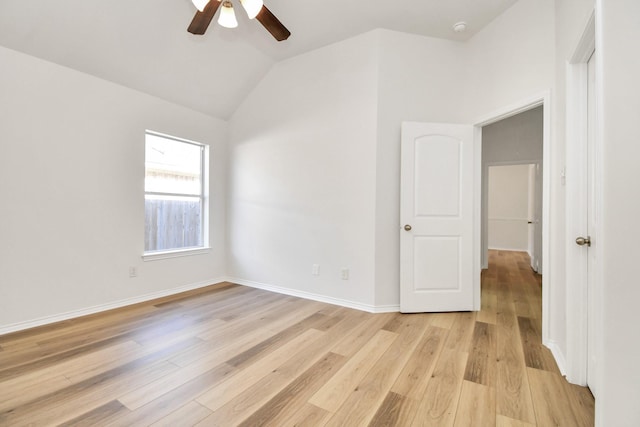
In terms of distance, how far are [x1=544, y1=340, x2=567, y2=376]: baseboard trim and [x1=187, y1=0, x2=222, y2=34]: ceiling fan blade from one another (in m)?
3.41

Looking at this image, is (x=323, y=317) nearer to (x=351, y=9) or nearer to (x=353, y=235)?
(x=353, y=235)

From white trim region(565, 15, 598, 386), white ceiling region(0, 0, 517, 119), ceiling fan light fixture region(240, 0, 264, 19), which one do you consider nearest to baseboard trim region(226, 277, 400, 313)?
white trim region(565, 15, 598, 386)

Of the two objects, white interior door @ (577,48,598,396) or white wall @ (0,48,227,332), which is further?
white wall @ (0,48,227,332)

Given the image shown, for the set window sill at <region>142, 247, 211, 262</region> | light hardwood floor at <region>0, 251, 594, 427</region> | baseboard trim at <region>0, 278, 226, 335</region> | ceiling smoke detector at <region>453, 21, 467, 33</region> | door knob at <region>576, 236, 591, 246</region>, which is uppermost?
ceiling smoke detector at <region>453, 21, 467, 33</region>

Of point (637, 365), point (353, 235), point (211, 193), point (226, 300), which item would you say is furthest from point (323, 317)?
point (211, 193)

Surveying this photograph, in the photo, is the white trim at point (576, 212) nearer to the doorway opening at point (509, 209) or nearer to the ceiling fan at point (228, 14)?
the ceiling fan at point (228, 14)

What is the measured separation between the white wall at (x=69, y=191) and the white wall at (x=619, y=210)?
154 inches

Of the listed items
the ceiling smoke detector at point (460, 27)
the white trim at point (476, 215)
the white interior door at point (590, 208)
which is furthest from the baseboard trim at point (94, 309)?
the ceiling smoke detector at point (460, 27)

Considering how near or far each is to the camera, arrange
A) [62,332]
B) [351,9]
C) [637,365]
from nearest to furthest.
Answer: [637,365]
[62,332]
[351,9]

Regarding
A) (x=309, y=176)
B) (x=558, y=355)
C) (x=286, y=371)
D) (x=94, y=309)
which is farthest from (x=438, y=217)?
(x=94, y=309)

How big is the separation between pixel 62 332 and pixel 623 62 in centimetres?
404

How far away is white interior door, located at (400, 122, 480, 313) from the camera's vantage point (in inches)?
117

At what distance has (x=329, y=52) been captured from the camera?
332 centimetres

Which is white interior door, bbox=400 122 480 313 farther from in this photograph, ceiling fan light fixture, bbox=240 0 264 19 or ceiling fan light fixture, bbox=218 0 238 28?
ceiling fan light fixture, bbox=218 0 238 28
